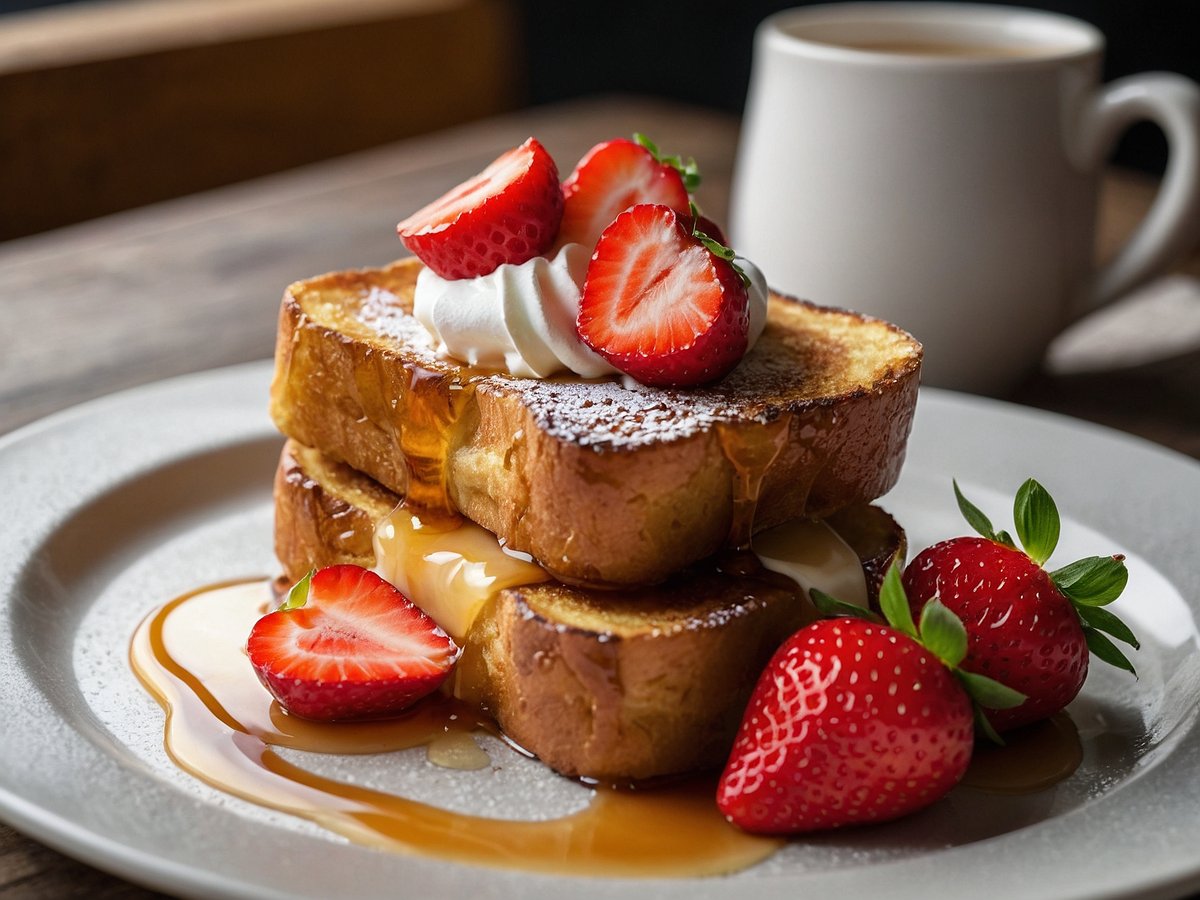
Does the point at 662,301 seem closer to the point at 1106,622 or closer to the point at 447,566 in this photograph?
the point at 447,566

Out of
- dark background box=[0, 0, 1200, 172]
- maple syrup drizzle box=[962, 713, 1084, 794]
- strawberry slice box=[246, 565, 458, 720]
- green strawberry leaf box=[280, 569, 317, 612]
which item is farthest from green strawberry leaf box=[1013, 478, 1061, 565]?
dark background box=[0, 0, 1200, 172]

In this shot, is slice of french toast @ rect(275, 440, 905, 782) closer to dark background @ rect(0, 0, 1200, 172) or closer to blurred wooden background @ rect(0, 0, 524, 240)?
blurred wooden background @ rect(0, 0, 524, 240)

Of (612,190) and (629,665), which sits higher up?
(612,190)

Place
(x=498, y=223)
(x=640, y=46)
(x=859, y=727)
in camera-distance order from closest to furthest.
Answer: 1. (x=859, y=727)
2. (x=498, y=223)
3. (x=640, y=46)

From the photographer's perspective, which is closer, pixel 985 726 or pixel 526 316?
pixel 985 726

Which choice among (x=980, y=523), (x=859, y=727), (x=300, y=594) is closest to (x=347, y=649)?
(x=300, y=594)

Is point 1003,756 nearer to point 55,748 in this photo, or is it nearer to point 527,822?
point 527,822

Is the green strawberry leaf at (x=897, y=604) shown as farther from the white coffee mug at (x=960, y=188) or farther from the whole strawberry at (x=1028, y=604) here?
the white coffee mug at (x=960, y=188)
